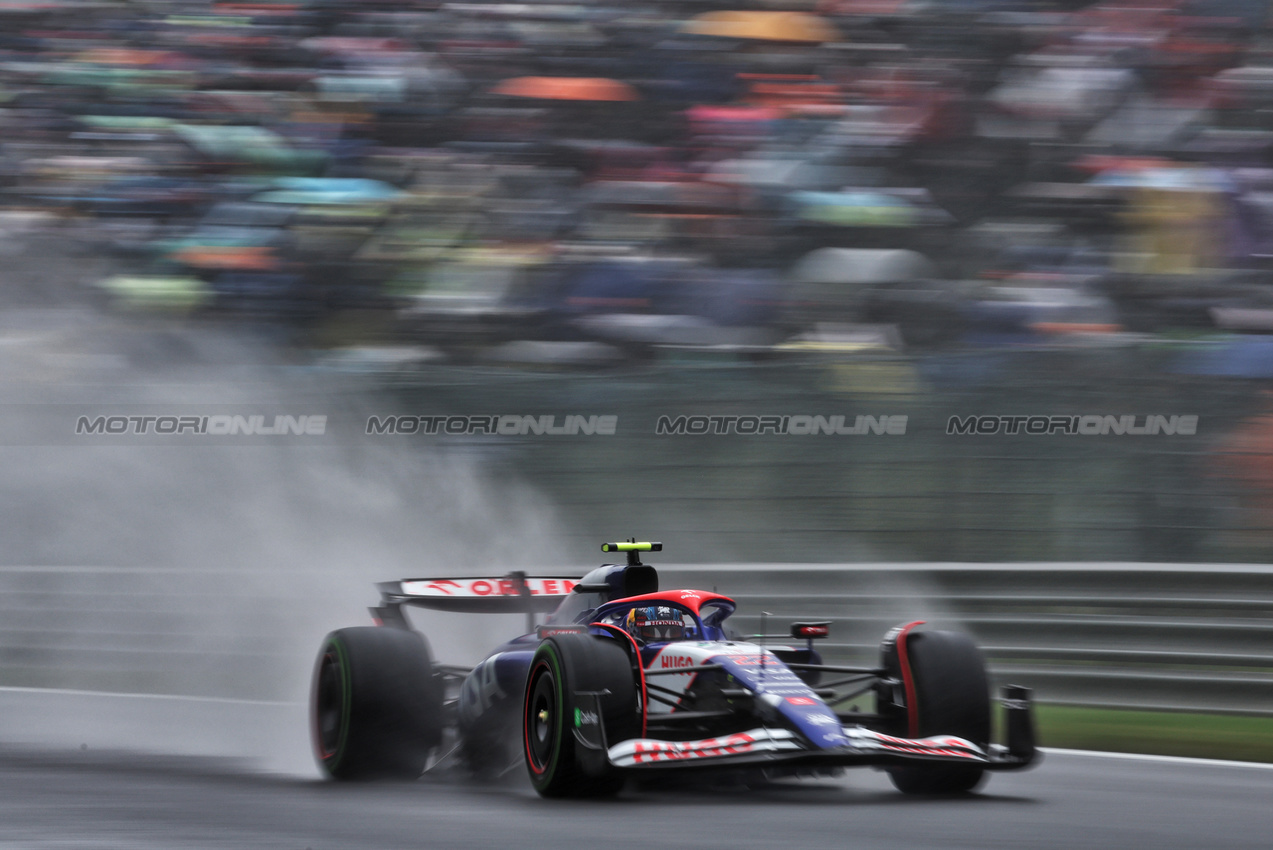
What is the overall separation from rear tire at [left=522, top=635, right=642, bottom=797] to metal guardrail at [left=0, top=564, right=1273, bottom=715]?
9.83 ft

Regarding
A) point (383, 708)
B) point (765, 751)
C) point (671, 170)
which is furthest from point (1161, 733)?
point (671, 170)

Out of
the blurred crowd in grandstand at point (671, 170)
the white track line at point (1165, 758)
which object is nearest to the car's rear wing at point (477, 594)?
the white track line at point (1165, 758)

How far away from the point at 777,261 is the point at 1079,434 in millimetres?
3960

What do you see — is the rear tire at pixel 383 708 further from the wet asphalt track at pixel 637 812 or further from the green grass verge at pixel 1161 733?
the green grass verge at pixel 1161 733

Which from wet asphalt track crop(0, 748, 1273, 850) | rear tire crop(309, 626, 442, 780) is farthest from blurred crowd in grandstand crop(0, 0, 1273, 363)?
wet asphalt track crop(0, 748, 1273, 850)

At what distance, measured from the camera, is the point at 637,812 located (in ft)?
17.2

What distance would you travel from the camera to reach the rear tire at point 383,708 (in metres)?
6.39

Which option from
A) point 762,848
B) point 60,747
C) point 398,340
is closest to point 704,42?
point 398,340

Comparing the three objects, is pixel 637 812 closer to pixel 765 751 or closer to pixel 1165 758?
pixel 765 751

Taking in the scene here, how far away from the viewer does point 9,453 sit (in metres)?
10.6

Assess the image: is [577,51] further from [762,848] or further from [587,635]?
[762,848]

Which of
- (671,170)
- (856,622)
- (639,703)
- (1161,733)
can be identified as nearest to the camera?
(639,703)

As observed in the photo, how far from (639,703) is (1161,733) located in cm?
305

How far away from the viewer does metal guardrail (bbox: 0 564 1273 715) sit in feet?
23.6
